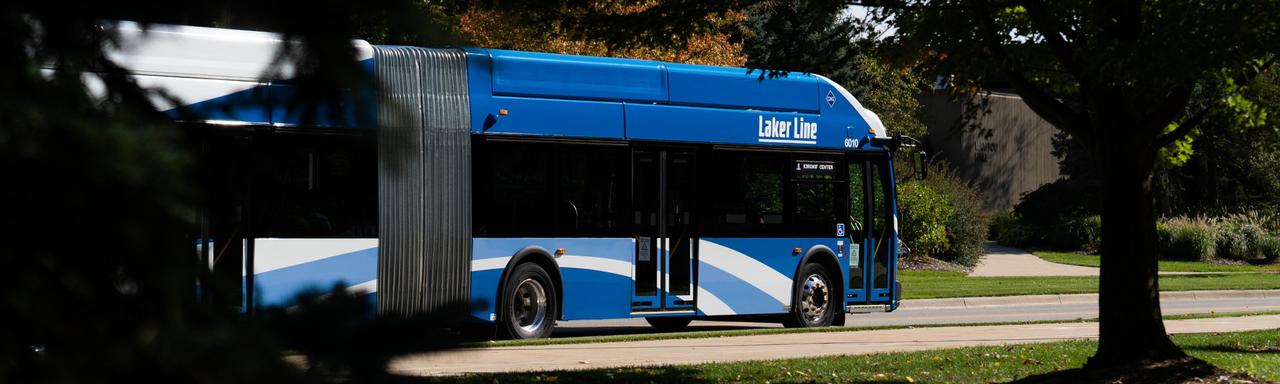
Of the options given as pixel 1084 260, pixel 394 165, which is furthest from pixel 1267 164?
pixel 394 165

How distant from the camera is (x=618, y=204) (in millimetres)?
15844

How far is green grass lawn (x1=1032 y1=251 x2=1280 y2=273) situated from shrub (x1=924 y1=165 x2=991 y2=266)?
3.46 m

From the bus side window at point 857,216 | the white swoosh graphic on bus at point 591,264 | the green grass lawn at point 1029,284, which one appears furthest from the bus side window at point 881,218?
the green grass lawn at point 1029,284

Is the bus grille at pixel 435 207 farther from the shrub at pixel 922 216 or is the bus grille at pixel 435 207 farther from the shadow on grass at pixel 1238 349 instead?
the shrub at pixel 922 216

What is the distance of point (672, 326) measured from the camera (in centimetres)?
1836

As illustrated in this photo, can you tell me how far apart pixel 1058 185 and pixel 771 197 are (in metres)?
31.3

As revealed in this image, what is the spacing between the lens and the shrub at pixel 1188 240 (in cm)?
3912

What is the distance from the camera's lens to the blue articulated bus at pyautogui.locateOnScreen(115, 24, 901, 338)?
45.2ft

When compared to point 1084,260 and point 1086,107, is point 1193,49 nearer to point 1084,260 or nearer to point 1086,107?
point 1086,107

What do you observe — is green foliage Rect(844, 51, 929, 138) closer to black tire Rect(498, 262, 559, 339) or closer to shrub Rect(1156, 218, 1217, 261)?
shrub Rect(1156, 218, 1217, 261)

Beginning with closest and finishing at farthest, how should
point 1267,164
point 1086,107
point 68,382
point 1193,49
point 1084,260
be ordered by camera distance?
point 68,382 < point 1193,49 < point 1086,107 < point 1084,260 < point 1267,164

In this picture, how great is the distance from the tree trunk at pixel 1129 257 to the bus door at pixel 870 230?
8221 mm

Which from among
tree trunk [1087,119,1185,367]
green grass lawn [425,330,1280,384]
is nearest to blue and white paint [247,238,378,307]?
green grass lawn [425,330,1280,384]

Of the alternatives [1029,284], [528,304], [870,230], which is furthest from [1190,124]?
[1029,284]
